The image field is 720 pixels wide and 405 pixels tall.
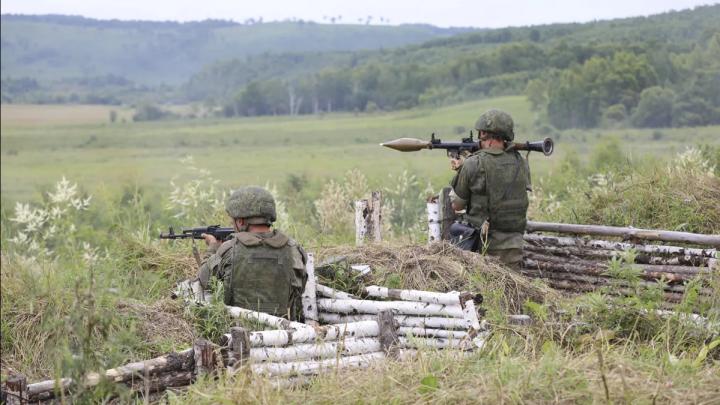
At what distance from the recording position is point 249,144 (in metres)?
95.1

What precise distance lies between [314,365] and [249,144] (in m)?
89.8

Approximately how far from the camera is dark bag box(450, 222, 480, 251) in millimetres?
8930

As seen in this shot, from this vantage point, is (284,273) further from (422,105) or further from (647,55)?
(422,105)

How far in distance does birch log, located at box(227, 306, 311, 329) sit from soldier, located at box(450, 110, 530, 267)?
253 cm

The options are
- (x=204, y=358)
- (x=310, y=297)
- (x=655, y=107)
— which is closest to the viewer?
(x=204, y=358)

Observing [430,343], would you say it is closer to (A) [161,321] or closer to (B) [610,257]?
(A) [161,321]

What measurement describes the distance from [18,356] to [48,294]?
2.08 ft

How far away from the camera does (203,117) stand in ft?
441

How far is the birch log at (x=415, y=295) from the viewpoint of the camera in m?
6.85

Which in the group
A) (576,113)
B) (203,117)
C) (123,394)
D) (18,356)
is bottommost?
(203,117)

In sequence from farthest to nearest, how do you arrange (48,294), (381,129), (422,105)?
(422,105), (381,129), (48,294)

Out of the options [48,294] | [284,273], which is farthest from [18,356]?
[284,273]

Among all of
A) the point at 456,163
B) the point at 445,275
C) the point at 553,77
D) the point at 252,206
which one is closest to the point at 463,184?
the point at 456,163

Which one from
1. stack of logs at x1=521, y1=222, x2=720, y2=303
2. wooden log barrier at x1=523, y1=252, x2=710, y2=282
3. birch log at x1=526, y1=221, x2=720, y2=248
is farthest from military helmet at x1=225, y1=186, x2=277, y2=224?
birch log at x1=526, y1=221, x2=720, y2=248
